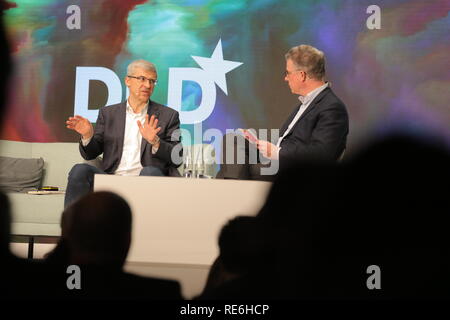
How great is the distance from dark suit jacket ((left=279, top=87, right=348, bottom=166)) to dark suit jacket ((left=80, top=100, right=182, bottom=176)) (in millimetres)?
667

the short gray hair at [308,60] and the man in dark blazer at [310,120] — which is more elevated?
the short gray hair at [308,60]

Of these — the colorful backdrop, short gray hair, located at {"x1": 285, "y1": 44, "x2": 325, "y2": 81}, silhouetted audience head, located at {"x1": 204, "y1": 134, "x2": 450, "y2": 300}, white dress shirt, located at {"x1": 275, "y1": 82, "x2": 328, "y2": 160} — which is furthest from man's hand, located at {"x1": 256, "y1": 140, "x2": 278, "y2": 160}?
the colorful backdrop

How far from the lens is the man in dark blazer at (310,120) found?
221 centimetres

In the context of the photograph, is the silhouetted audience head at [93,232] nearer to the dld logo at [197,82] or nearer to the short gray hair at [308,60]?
the short gray hair at [308,60]

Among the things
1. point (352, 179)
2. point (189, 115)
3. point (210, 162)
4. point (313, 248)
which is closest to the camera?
point (352, 179)

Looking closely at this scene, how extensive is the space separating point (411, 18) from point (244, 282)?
4359 millimetres

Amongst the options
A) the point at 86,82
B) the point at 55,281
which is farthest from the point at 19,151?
the point at 55,281

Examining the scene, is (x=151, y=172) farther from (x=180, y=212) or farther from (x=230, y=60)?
(x=230, y=60)

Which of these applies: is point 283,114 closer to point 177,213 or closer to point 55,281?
point 177,213

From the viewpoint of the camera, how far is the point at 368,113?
4.88 m

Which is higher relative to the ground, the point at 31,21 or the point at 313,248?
the point at 31,21

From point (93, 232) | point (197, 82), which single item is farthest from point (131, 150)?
point (197, 82)


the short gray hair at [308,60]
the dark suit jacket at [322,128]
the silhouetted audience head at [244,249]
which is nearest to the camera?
the silhouetted audience head at [244,249]

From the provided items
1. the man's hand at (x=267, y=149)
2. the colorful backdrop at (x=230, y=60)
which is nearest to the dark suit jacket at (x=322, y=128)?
the man's hand at (x=267, y=149)
